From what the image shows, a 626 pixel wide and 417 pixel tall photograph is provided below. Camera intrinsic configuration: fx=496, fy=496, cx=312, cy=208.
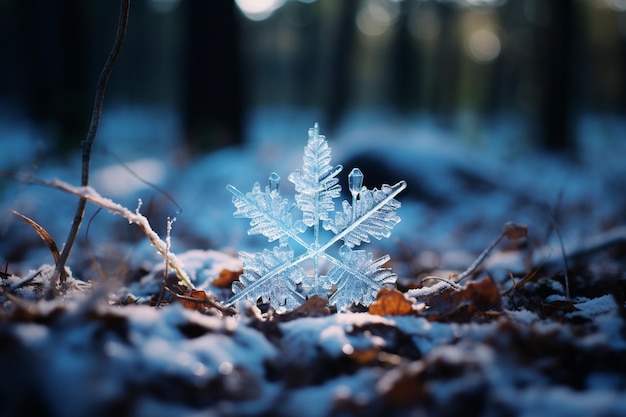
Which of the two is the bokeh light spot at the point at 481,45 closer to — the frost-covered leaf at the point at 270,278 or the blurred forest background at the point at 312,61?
the blurred forest background at the point at 312,61

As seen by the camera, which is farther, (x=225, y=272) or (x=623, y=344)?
(x=225, y=272)

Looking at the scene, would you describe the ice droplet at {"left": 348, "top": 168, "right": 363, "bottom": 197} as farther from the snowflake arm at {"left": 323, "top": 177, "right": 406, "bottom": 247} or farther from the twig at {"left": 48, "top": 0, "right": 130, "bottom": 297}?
the twig at {"left": 48, "top": 0, "right": 130, "bottom": 297}

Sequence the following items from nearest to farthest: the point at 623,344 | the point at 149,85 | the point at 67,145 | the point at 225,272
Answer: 1. the point at 623,344
2. the point at 225,272
3. the point at 67,145
4. the point at 149,85

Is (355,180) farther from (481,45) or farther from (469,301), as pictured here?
(481,45)

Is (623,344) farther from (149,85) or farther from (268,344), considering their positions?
(149,85)

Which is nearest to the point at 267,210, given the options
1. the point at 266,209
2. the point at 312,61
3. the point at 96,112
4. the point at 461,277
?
the point at 266,209

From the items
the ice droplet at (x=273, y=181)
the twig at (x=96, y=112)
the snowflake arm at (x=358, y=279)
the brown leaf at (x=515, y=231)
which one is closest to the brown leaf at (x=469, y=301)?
the snowflake arm at (x=358, y=279)

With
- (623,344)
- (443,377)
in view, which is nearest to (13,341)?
(443,377)
